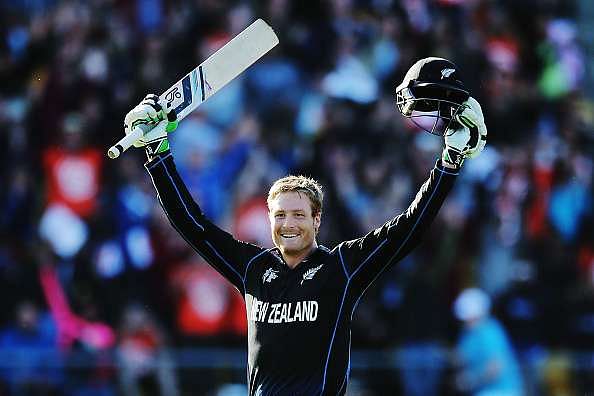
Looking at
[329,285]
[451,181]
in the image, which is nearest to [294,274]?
→ [329,285]

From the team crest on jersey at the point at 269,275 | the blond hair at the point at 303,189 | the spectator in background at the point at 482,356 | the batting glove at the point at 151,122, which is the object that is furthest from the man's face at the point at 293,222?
the spectator in background at the point at 482,356

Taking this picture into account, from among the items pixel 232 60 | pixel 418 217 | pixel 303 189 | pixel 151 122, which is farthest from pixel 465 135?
pixel 151 122

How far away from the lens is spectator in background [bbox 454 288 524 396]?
11.6 metres

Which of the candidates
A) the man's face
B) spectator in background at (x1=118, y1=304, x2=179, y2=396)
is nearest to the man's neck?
the man's face

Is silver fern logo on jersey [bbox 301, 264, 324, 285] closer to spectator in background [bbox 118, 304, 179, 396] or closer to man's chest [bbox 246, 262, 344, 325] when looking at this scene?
man's chest [bbox 246, 262, 344, 325]

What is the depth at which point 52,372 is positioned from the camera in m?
11.1

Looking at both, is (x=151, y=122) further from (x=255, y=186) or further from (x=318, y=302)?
(x=255, y=186)

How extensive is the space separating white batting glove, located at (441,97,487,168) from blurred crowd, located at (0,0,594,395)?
19.2ft

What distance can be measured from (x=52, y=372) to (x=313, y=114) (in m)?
3.81

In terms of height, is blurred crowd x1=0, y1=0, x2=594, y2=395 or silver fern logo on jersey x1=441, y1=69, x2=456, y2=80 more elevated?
blurred crowd x1=0, y1=0, x2=594, y2=395

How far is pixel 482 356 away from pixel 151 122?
628 cm

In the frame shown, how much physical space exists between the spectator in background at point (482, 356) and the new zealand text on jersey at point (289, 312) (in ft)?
19.5

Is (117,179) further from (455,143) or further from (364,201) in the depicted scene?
(455,143)

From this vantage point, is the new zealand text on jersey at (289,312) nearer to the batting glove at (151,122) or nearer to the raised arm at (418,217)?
the raised arm at (418,217)
